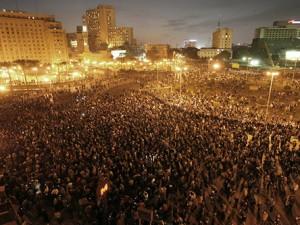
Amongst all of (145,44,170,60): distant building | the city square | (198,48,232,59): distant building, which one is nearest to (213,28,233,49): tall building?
(198,48,232,59): distant building

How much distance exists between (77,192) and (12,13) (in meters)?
80.7

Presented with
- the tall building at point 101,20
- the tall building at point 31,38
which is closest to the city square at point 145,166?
the tall building at point 31,38

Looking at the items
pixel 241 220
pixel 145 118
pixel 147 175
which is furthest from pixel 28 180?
pixel 145 118

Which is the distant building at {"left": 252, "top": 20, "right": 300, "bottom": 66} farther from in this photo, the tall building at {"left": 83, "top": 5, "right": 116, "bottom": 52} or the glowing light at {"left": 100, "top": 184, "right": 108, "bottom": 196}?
the tall building at {"left": 83, "top": 5, "right": 116, "bottom": 52}

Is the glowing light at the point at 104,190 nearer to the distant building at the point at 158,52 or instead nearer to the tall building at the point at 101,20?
Result: the distant building at the point at 158,52

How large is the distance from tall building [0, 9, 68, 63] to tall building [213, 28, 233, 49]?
310ft

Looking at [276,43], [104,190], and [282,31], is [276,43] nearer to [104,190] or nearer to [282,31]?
[282,31]

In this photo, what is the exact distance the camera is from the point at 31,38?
7281cm

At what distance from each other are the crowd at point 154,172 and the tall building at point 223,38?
445 ft

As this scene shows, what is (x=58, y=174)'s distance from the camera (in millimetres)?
9852

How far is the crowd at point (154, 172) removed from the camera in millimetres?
7945

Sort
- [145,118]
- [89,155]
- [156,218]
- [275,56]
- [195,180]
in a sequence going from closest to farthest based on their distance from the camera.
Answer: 1. [156,218]
2. [195,180]
3. [89,155]
4. [145,118]
5. [275,56]

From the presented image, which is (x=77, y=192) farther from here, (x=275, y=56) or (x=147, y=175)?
(x=275, y=56)

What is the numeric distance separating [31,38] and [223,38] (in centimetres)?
10727
